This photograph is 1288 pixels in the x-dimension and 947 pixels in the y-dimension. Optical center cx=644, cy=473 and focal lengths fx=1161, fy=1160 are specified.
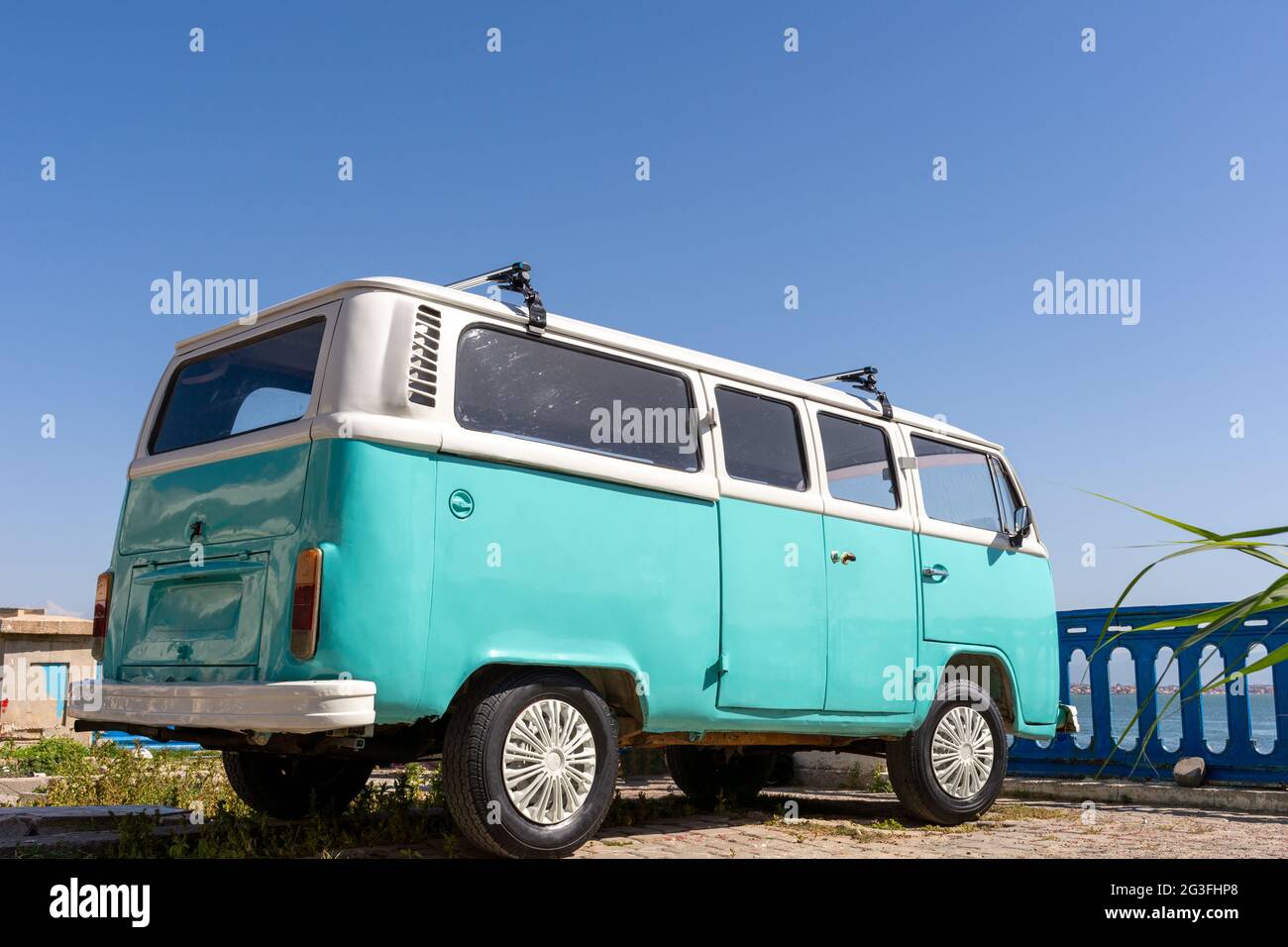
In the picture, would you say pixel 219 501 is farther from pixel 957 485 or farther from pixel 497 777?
pixel 957 485

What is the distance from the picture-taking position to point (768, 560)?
20.7ft

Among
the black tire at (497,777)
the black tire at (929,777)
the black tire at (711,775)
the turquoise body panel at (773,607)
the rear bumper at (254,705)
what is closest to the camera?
the rear bumper at (254,705)

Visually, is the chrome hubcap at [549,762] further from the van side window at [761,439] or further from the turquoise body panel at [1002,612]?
the turquoise body panel at [1002,612]

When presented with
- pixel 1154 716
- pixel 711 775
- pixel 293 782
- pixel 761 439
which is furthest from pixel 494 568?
pixel 1154 716

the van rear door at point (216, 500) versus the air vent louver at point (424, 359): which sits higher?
the air vent louver at point (424, 359)

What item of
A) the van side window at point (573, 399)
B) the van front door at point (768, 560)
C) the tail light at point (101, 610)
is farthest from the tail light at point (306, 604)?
the van front door at point (768, 560)

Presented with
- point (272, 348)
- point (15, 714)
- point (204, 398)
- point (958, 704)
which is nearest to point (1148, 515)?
point (272, 348)

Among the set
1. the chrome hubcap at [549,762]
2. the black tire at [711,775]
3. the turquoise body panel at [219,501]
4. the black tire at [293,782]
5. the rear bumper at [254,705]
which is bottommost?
the black tire at [711,775]

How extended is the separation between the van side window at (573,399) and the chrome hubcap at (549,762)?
49.0 inches

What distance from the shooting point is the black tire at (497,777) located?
480 cm

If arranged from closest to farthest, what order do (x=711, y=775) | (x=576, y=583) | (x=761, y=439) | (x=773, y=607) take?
(x=576, y=583)
(x=773, y=607)
(x=761, y=439)
(x=711, y=775)

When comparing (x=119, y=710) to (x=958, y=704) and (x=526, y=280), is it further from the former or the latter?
(x=958, y=704)

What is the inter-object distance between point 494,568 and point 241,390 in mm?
1663

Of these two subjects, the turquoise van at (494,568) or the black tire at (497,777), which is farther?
the black tire at (497,777)
